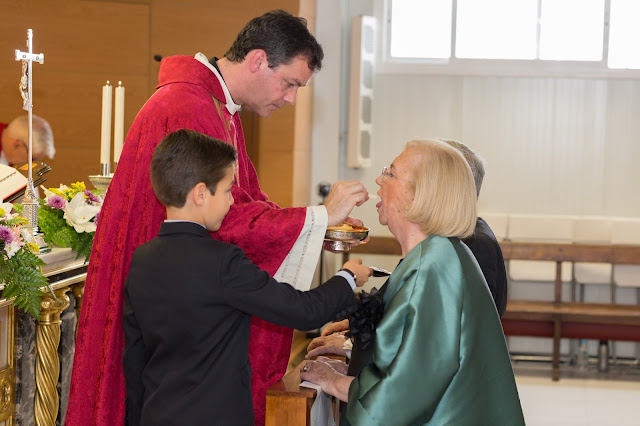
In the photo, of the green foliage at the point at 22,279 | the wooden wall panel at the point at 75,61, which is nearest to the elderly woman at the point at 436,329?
the green foliage at the point at 22,279

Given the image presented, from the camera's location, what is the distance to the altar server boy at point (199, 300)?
213 centimetres

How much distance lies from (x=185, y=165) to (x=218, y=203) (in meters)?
0.13

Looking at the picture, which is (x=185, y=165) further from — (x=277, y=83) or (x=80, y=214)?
(x=80, y=214)

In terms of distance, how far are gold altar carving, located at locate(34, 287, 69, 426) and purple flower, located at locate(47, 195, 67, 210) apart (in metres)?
0.39

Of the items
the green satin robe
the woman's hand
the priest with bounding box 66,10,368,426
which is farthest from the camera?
the priest with bounding box 66,10,368,426

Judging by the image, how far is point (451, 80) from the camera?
8.98m

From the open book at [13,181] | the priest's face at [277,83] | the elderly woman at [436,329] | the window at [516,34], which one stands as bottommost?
the elderly woman at [436,329]

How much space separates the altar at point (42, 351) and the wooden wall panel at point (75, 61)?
4267 millimetres

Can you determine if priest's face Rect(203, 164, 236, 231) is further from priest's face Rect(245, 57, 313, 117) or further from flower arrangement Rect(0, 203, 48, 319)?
flower arrangement Rect(0, 203, 48, 319)

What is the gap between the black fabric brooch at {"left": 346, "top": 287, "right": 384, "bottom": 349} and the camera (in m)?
2.38

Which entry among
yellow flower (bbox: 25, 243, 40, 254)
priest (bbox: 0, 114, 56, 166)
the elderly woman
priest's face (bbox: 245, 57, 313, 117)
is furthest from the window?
the elderly woman

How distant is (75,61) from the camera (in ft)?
25.2

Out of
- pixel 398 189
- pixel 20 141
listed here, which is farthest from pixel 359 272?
pixel 20 141

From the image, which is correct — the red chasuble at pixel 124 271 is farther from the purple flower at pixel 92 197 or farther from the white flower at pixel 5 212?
the purple flower at pixel 92 197
